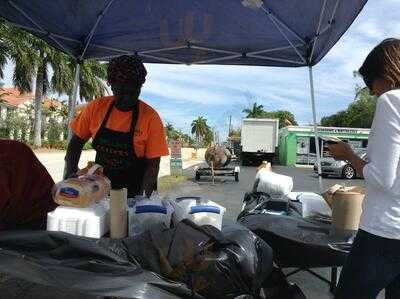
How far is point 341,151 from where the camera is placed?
7.89 feet

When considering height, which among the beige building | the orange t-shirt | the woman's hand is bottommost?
the woman's hand

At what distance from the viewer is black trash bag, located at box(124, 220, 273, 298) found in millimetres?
2020

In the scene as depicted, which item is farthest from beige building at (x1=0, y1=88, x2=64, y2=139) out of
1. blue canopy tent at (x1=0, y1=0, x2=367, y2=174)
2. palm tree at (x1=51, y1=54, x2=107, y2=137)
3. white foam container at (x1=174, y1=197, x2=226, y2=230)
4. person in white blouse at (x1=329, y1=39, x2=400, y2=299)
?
person in white blouse at (x1=329, y1=39, x2=400, y2=299)

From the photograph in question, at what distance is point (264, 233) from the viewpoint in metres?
3.03

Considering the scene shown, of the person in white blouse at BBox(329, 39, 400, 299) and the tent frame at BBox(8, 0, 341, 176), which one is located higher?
the tent frame at BBox(8, 0, 341, 176)

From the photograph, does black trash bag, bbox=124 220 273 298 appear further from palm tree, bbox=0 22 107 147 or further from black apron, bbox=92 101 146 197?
palm tree, bbox=0 22 107 147

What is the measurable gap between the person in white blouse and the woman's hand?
0.11 meters

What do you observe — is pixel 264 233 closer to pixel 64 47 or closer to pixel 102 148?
pixel 102 148

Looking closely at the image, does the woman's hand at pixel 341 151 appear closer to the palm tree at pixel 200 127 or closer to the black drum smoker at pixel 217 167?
the black drum smoker at pixel 217 167

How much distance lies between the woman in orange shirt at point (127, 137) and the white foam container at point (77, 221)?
960 millimetres

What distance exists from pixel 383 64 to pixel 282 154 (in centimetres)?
4019

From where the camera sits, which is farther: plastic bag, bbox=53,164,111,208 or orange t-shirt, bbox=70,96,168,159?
orange t-shirt, bbox=70,96,168,159

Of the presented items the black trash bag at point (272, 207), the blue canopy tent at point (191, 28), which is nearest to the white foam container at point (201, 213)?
the black trash bag at point (272, 207)

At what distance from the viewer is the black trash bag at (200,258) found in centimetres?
202
